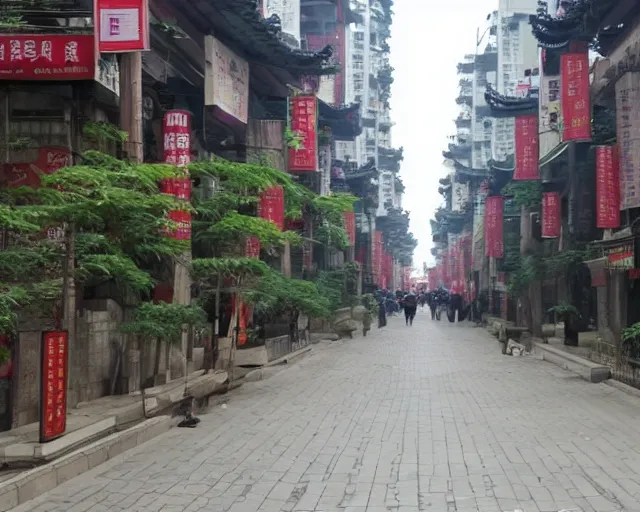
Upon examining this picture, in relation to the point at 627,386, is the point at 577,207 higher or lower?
higher

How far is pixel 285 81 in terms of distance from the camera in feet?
80.3

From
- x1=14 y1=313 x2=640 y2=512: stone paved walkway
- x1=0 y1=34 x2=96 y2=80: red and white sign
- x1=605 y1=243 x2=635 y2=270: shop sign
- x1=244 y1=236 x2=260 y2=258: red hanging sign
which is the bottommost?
x1=14 y1=313 x2=640 y2=512: stone paved walkway

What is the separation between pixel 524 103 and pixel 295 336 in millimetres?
13175

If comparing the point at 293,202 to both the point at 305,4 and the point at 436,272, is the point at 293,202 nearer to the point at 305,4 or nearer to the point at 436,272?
the point at 305,4

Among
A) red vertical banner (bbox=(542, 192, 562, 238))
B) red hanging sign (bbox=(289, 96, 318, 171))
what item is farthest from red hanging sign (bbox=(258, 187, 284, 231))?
red vertical banner (bbox=(542, 192, 562, 238))

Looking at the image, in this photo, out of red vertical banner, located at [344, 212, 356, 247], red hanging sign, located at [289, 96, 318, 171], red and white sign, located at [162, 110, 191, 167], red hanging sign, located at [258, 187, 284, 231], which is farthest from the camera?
red vertical banner, located at [344, 212, 356, 247]

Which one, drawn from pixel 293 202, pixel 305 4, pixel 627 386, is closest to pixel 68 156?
pixel 293 202

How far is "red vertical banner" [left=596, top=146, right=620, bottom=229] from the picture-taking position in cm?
1798

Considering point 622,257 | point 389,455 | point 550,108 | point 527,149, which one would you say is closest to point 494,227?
point 527,149

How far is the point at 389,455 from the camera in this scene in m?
8.02

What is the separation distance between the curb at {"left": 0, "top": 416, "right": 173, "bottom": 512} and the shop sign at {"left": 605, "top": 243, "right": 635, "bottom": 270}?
9896 millimetres

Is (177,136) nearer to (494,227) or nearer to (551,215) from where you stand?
(551,215)

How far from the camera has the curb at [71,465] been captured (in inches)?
236

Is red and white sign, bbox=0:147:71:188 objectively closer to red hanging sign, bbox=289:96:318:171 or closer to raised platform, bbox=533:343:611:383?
raised platform, bbox=533:343:611:383
